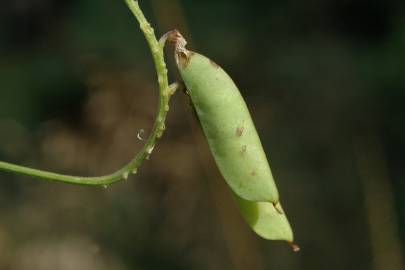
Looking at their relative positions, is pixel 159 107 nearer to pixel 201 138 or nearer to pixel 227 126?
pixel 227 126

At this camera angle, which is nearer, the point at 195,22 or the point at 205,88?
the point at 205,88

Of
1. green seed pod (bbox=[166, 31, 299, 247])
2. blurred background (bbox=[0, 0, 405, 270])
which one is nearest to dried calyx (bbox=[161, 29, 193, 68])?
green seed pod (bbox=[166, 31, 299, 247])

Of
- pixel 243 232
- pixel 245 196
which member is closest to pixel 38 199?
pixel 243 232

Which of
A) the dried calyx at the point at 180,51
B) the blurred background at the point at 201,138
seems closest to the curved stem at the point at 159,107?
the dried calyx at the point at 180,51

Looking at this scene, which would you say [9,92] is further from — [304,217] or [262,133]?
[304,217]

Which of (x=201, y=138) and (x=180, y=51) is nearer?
(x=180, y=51)

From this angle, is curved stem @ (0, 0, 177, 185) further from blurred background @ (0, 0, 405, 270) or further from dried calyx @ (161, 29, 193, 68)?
blurred background @ (0, 0, 405, 270)

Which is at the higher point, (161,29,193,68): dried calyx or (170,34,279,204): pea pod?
(161,29,193,68): dried calyx

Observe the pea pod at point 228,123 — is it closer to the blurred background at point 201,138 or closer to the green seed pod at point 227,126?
the green seed pod at point 227,126

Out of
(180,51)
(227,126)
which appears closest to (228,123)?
(227,126)
